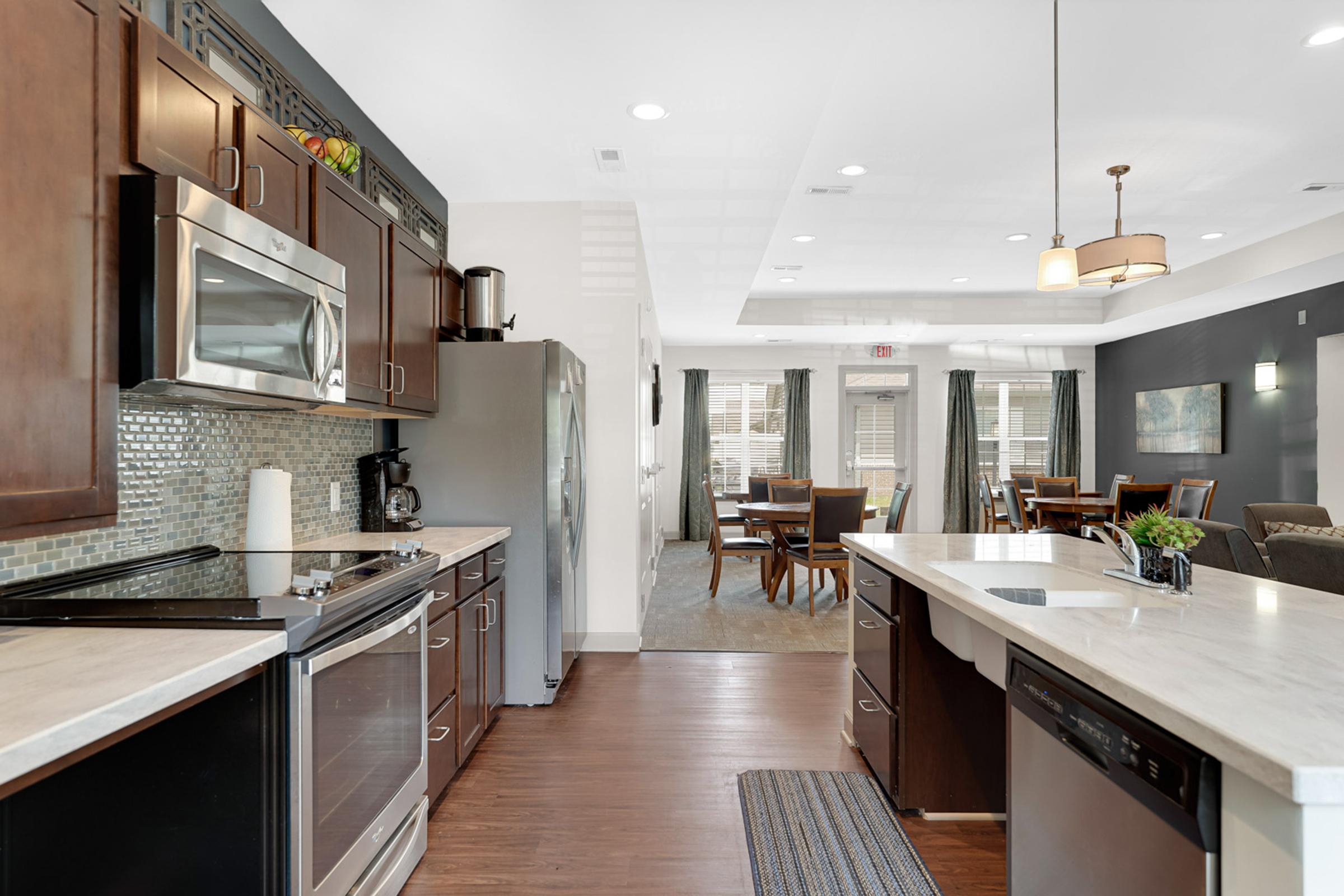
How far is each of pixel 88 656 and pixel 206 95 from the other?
50.3 inches

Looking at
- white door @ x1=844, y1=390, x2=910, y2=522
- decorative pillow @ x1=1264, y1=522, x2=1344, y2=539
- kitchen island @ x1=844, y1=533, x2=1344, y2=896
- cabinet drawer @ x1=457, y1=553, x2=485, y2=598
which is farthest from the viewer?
white door @ x1=844, y1=390, x2=910, y2=522

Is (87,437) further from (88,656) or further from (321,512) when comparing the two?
(321,512)

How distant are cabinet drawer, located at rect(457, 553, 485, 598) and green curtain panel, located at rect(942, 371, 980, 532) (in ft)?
23.9

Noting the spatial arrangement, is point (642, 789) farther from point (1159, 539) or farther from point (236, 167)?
point (236, 167)

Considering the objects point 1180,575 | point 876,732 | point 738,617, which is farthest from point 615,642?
point 1180,575

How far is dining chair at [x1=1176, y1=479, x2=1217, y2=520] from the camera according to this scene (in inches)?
228

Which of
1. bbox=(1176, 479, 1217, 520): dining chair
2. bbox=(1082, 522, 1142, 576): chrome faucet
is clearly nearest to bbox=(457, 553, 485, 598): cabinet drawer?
bbox=(1082, 522, 1142, 576): chrome faucet

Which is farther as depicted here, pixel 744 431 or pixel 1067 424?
pixel 744 431

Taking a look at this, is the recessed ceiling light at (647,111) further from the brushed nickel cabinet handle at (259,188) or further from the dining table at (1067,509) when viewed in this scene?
the dining table at (1067,509)

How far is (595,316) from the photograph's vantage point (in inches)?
167

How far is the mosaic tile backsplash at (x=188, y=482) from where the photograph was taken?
168cm

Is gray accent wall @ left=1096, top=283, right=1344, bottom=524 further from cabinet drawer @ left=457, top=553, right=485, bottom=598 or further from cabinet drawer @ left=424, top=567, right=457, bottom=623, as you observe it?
cabinet drawer @ left=424, top=567, right=457, bottom=623

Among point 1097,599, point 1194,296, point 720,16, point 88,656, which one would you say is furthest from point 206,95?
point 1194,296

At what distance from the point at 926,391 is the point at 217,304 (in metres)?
8.63
